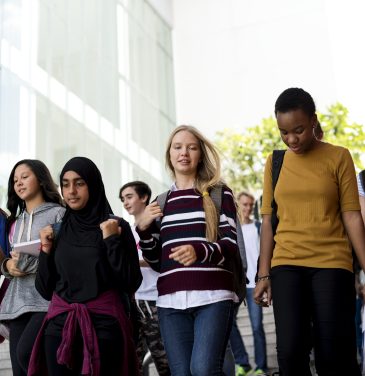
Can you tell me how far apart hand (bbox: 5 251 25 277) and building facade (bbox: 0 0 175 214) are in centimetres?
749

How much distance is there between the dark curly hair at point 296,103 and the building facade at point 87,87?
8.63 meters

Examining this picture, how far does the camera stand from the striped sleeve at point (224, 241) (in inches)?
149

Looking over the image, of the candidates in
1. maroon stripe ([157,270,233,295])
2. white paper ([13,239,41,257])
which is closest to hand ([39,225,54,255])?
white paper ([13,239,41,257])

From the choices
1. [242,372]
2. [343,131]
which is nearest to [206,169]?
[242,372]

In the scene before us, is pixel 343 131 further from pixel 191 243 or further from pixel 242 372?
pixel 191 243

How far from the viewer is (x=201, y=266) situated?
3.95m

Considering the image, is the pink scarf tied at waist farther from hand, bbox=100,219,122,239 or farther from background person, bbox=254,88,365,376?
background person, bbox=254,88,365,376

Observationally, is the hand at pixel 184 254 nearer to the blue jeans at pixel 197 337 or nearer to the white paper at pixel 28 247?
the blue jeans at pixel 197 337

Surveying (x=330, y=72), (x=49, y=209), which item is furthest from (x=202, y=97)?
(x=49, y=209)

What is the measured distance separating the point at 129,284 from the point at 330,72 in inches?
864

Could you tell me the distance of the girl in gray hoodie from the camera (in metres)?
4.46

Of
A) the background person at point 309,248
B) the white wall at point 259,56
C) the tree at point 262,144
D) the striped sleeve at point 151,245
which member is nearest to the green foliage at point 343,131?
the tree at point 262,144

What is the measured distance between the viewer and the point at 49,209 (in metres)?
4.92

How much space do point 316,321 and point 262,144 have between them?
1417cm
